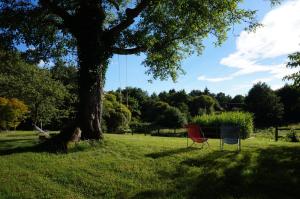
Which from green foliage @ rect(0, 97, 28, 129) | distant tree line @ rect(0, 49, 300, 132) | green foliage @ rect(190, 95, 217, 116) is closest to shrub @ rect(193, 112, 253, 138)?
distant tree line @ rect(0, 49, 300, 132)

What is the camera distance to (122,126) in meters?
41.3

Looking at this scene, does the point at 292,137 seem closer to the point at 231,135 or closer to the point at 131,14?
the point at 231,135

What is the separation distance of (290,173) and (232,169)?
1543 millimetres

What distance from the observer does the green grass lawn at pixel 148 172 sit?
9.09 metres

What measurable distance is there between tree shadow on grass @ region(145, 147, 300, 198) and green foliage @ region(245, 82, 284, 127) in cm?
4990

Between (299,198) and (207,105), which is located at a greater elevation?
(207,105)

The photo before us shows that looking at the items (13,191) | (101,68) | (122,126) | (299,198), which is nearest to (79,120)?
(101,68)

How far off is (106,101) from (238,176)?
32659 mm

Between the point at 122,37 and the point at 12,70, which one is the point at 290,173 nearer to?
the point at 122,37

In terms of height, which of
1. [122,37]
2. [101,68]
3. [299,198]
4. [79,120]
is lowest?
[299,198]

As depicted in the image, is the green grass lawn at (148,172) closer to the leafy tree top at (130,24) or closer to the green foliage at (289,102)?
the leafy tree top at (130,24)

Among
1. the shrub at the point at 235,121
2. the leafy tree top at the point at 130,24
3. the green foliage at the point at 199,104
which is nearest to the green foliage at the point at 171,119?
the green foliage at the point at 199,104

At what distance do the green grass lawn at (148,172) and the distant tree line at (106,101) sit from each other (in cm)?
607

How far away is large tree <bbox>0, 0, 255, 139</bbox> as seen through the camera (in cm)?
1380
